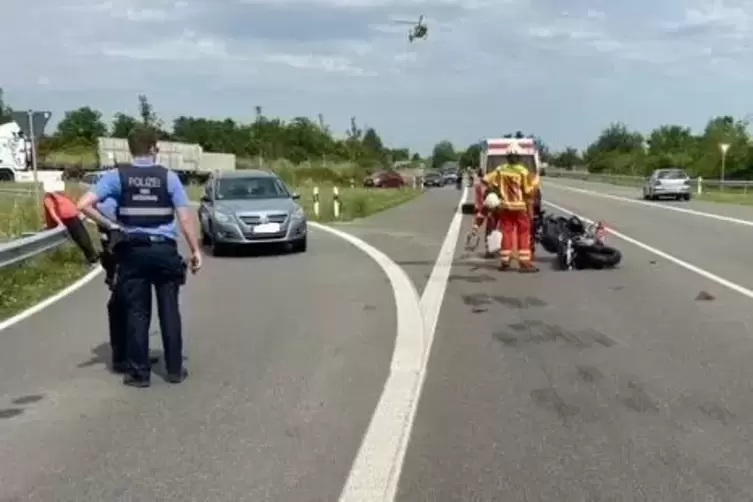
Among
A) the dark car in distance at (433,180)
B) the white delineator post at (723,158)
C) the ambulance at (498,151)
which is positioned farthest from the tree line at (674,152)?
the ambulance at (498,151)

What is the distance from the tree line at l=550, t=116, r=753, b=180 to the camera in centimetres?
6488

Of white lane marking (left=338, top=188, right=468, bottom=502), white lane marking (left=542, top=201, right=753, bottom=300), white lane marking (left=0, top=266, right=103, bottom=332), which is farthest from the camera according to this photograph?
white lane marking (left=542, top=201, right=753, bottom=300)

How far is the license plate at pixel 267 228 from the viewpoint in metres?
19.8

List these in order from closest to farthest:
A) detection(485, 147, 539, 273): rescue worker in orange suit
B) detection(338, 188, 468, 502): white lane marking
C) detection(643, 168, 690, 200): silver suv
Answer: detection(338, 188, 468, 502): white lane marking → detection(485, 147, 539, 273): rescue worker in orange suit → detection(643, 168, 690, 200): silver suv

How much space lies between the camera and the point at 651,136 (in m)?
128

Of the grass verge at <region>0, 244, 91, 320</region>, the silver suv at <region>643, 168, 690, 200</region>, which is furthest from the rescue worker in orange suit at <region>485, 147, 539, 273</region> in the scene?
the silver suv at <region>643, 168, 690, 200</region>

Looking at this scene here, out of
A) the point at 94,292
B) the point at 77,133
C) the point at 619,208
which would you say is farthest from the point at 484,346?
the point at 77,133

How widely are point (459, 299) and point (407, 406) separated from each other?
565 cm

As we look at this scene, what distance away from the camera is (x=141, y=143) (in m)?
7.66

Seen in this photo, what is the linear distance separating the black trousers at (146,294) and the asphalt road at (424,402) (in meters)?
0.29

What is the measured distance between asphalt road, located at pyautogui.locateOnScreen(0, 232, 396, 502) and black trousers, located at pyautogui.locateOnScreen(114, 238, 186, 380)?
237mm

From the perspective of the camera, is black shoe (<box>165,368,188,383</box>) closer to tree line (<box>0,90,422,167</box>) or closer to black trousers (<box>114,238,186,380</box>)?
black trousers (<box>114,238,186,380</box>)

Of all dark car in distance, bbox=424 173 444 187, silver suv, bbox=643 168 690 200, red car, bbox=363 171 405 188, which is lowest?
dark car in distance, bbox=424 173 444 187

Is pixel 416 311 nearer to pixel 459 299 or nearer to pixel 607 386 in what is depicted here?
pixel 459 299
